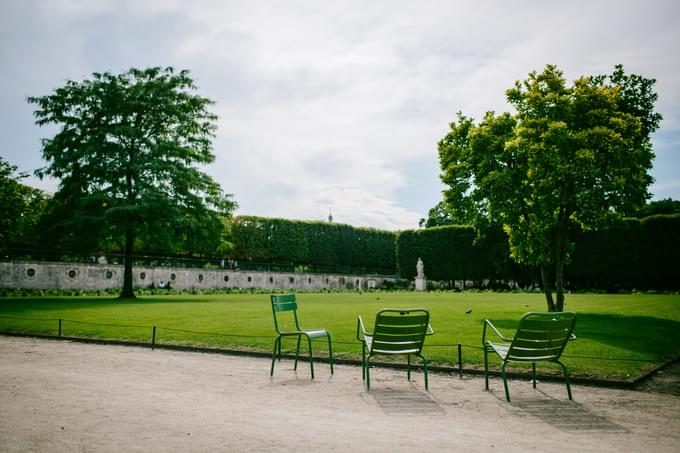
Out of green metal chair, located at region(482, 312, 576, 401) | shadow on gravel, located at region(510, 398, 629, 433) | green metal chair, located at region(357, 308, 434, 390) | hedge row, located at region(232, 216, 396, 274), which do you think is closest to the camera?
shadow on gravel, located at region(510, 398, 629, 433)

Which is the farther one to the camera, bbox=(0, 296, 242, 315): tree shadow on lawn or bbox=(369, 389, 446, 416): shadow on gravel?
bbox=(0, 296, 242, 315): tree shadow on lawn

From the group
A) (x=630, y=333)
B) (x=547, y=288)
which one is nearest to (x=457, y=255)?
(x=547, y=288)

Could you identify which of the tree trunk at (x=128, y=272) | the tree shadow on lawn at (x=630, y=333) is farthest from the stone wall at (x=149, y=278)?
the tree shadow on lawn at (x=630, y=333)

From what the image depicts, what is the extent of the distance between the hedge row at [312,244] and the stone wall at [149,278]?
3.50m

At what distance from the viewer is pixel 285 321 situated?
1557cm

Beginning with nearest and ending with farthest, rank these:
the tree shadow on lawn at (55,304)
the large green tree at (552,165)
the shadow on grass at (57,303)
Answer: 1. the large green tree at (552,165)
2. the tree shadow on lawn at (55,304)
3. the shadow on grass at (57,303)

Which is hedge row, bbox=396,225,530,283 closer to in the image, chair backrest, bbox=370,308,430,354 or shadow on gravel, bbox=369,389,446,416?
chair backrest, bbox=370,308,430,354

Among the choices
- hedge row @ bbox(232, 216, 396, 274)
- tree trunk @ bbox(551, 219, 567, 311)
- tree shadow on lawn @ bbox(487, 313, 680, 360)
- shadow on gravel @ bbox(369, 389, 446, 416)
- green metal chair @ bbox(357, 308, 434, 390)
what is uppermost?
hedge row @ bbox(232, 216, 396, 274)

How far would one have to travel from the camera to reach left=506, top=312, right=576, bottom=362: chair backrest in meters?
6.27

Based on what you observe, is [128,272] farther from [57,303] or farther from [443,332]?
[443,332]

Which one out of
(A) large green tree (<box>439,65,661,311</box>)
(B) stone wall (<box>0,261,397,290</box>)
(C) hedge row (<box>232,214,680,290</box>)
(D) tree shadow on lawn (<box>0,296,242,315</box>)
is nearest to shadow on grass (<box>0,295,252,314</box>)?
(D) tree shadow on lawn (<box>0,296,242,315</box>)

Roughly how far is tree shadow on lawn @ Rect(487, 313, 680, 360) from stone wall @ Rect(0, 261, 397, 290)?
3200cm

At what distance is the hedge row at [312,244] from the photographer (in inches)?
2334

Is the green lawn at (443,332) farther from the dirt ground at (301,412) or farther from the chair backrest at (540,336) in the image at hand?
the chair backrest at (540,336)
